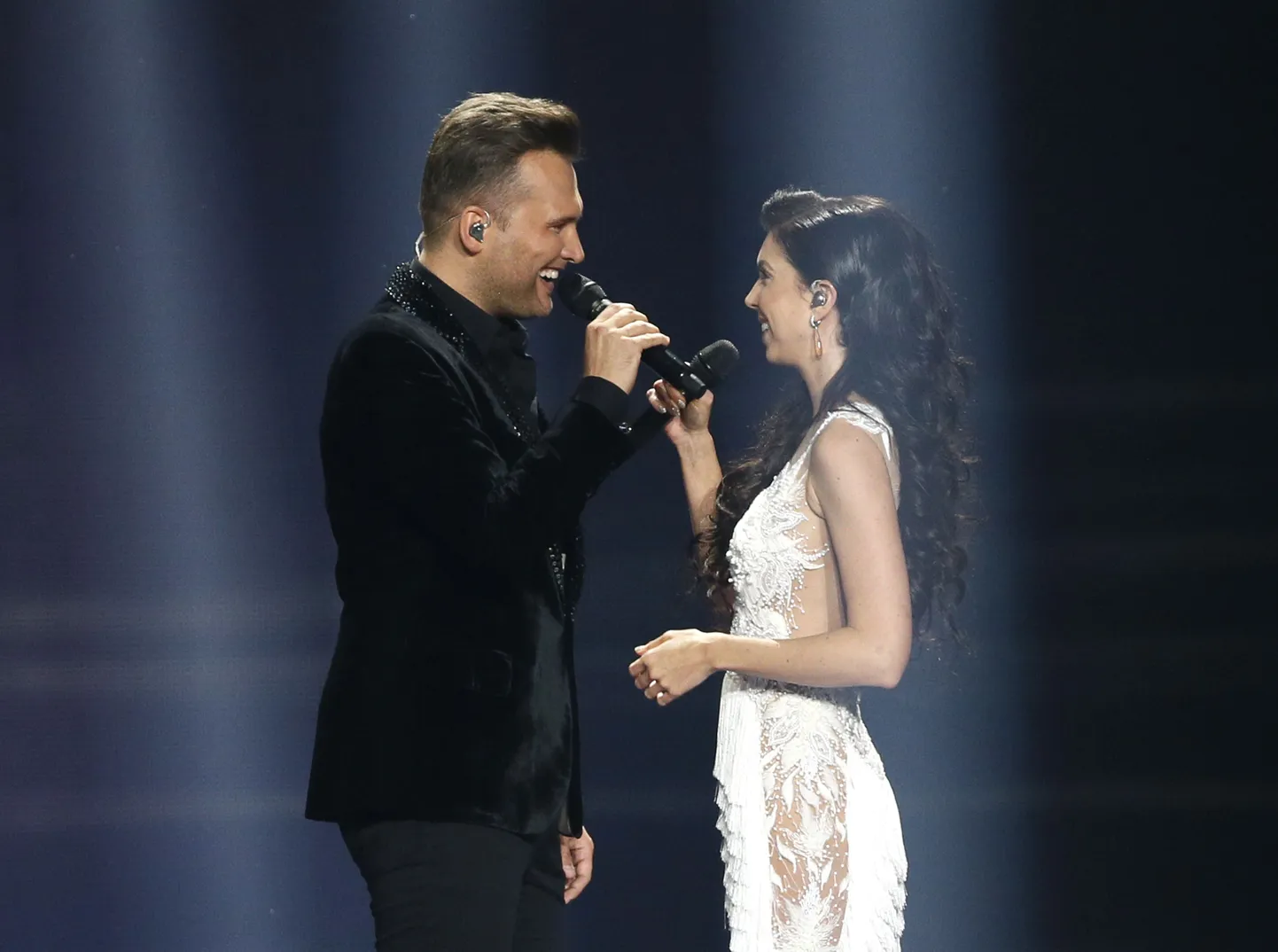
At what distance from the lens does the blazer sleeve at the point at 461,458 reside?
4.52ft

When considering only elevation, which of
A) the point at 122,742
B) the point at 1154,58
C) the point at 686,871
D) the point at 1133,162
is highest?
the point at 1154,58

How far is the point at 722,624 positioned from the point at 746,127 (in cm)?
95

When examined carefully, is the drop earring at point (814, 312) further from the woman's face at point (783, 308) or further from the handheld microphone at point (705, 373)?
the handheld microphone at point (705, 373)

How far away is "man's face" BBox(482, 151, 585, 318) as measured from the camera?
155 cm

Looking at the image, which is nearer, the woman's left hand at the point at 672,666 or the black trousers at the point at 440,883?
the black trousers at the point at 440,883

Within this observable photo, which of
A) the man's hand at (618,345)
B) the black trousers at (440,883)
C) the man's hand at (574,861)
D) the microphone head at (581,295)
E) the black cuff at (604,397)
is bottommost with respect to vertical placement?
the man's hand at (574,861)

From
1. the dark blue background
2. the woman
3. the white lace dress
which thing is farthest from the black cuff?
the dark blue background

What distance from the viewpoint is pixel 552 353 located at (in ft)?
8.70

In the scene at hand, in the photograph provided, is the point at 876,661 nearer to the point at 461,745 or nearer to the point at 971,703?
the point at 461,745

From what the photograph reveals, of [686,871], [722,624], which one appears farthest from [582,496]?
[686,871]

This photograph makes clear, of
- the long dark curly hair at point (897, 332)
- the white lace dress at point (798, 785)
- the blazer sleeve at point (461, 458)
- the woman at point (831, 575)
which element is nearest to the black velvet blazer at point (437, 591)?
the blazer sleeve at point (461, 458)

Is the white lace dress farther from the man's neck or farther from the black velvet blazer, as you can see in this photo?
the man's neck

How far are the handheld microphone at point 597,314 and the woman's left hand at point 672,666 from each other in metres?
0.27

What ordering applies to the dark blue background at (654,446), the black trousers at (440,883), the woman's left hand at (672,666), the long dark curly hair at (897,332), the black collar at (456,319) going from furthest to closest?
the dark blue background at (654,446)
the long dark curly hair at (897,332)
the woman's left hand at (672,666)
the black collar at (456,319)
the black trousers at (440,883)
